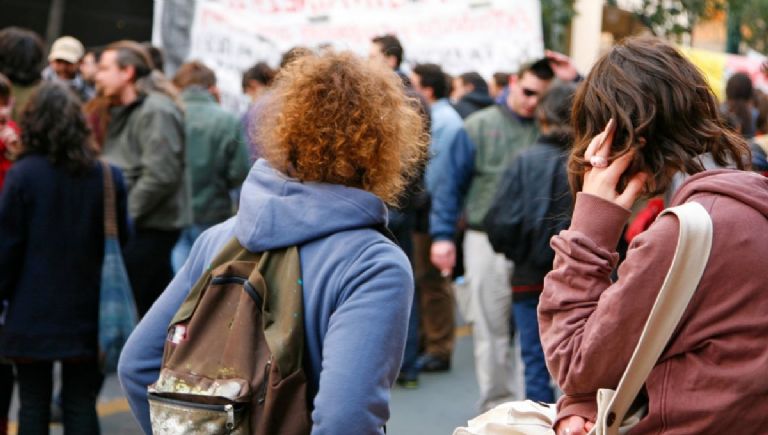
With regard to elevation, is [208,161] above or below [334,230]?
below

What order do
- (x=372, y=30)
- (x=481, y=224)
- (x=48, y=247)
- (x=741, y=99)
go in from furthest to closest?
1. (x=372, y=30)
2. (x=741, y=99)
3. (x=481, y=224)
4. (x=48, y=247)

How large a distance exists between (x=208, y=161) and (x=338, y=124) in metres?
5.59

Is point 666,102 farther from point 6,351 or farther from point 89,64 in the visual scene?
point 89,64

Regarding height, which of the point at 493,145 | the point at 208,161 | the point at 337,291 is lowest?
the point at 208,161

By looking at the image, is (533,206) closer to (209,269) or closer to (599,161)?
(209,269)

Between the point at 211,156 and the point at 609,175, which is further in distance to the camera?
the point at 211,156

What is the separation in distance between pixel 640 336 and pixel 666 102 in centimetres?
48

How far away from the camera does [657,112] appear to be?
234 centimetres

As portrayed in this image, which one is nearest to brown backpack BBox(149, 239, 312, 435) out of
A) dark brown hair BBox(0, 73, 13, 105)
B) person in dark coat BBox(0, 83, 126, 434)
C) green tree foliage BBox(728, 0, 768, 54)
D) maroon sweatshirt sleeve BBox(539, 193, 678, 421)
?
maroon sweatshirt sleeve BBox(539, 193, 678, 421)

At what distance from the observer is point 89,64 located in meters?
10.4

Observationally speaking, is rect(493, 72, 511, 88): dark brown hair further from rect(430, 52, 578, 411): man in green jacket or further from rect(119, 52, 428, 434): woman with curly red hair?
rect(119, 52, 428, 434): woman with curly red hair

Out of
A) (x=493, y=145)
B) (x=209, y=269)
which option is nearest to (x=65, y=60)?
(x=493, y=145)

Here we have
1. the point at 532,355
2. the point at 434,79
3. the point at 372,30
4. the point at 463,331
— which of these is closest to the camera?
the point at 532,355

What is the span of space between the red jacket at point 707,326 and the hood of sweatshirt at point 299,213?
0.65m
